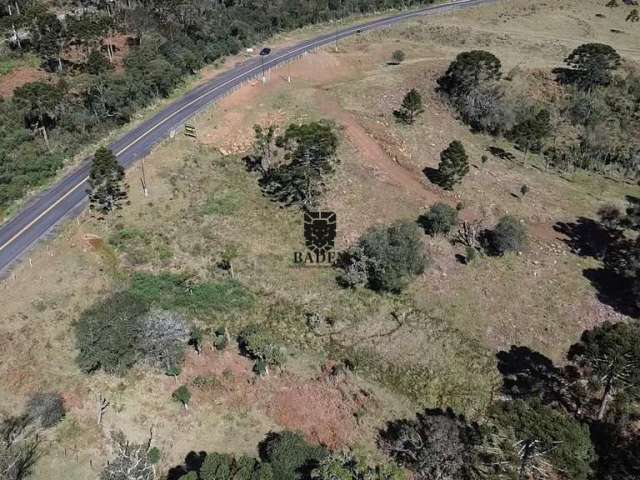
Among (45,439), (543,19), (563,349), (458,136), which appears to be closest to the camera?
(45,439)

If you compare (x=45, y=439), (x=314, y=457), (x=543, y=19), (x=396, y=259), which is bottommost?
(x=45, y=439)

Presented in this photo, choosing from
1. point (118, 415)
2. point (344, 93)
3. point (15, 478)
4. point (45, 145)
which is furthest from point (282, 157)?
point (15, 478)

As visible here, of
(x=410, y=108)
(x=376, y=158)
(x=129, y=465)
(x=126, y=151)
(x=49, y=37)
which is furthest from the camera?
(x=49, y=37)

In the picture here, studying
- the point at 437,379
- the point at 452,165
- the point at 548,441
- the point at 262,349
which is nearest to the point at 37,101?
the point at 262,349

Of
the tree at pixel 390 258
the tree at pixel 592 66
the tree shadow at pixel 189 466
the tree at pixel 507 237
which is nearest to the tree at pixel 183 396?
the tree shadow at pixel 189 466

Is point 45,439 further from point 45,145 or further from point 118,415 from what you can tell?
point 45,145

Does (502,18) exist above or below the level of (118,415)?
above

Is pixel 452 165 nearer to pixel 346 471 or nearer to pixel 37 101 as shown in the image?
pixel 346 471
